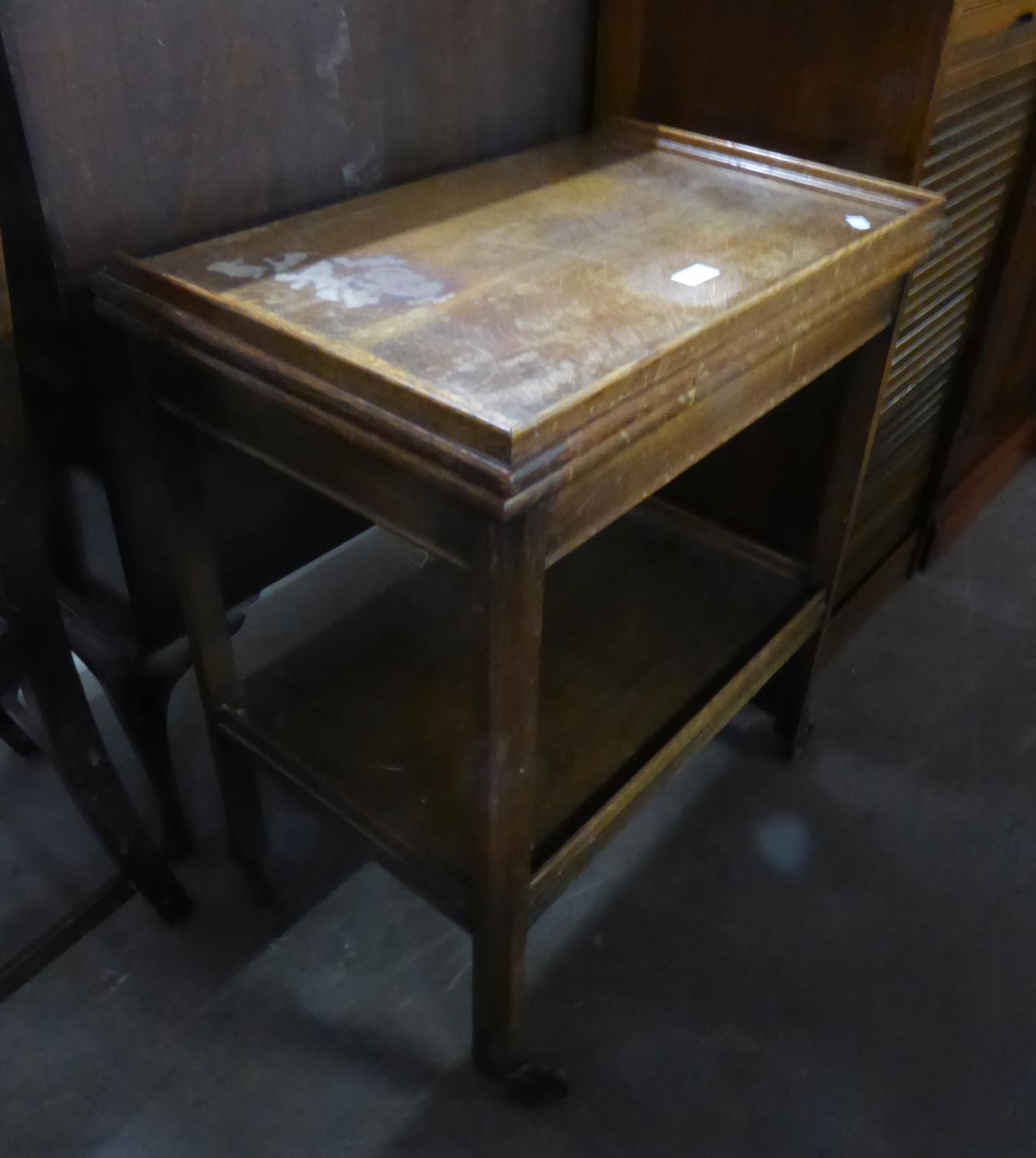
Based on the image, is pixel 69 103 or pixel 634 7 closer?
pixel 69 103

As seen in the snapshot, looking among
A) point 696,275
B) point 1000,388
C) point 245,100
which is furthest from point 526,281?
point 1000,388

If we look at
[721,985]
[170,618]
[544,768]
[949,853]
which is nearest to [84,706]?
[170,618]

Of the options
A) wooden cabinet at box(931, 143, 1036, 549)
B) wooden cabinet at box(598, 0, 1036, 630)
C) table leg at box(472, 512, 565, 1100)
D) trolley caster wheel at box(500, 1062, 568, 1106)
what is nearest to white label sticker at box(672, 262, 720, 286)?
table leg at box(472, 512, 565, 1100)

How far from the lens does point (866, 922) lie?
4.48 ft

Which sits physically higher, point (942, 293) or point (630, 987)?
point (942, 293)

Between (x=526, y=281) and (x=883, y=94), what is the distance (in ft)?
1.86

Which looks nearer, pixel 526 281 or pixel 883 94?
pixel 526 281

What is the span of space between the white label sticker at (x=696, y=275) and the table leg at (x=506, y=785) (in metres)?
0.30

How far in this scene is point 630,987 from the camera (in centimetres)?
128

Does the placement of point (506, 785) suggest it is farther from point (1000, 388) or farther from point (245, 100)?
point (1000, 388)

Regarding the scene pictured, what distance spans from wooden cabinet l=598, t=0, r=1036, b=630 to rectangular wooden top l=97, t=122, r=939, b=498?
119 mm

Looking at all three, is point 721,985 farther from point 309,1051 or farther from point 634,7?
point 634,7

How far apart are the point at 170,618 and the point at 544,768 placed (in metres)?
0.46

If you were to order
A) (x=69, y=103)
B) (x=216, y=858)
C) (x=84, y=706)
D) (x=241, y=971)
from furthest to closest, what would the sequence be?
(x=216, y=858) < (x=241, y=971) < (x=84, y=706) < (x=69, y=103)
